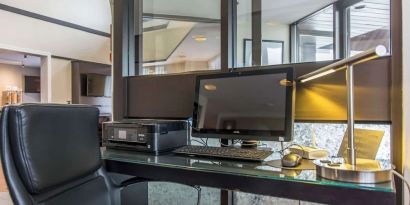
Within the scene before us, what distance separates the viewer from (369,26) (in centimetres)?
197

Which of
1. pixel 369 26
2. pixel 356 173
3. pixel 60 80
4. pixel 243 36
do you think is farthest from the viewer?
pixel 60 80

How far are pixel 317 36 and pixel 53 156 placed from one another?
7.69 feet

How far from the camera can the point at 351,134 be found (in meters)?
1.03

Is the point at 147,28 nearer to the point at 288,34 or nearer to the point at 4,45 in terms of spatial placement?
the point at 288,34

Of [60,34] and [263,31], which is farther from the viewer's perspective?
[60,34]

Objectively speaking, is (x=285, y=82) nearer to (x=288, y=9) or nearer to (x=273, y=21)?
(x=273, y=21)

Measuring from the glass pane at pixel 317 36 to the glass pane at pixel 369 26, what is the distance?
14 cm

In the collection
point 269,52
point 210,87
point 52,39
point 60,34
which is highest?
point 60,34

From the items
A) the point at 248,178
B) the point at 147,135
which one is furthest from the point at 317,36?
the point at 248,178

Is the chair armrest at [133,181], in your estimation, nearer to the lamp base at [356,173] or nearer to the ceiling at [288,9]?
the lamp base at [356,173]

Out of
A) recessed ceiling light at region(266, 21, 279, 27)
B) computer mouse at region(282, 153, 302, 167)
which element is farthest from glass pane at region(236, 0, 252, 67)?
computer mouse at region(282, 153, 302, 167)

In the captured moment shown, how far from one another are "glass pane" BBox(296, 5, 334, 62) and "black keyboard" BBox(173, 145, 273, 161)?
0.69 m

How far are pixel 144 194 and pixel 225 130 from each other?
94 cm

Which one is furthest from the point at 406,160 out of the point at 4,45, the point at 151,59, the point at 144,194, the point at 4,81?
the point at 4,81
